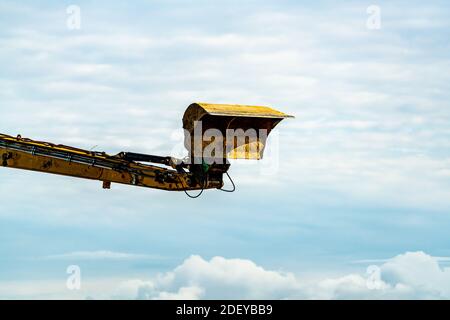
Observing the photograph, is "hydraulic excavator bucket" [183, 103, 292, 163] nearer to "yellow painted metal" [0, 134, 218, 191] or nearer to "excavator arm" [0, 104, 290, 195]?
"excavator arm" [0, 104, 290, 195]

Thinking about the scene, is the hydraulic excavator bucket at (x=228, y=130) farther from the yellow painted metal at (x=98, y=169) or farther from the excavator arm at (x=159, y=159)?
the yellow painted metal at (x=98, y=169)

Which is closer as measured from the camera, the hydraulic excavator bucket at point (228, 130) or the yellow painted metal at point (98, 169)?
the yellow painted metal at point (98, 169)

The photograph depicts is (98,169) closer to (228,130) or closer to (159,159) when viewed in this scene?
(159,159)

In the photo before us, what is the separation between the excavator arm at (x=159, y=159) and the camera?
1574 centimetres

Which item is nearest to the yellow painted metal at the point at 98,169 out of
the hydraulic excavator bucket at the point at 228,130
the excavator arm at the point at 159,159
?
the excavator arm at the point at 159,159

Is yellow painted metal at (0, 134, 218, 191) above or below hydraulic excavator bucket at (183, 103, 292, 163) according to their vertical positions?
below

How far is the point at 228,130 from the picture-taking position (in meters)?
16.6

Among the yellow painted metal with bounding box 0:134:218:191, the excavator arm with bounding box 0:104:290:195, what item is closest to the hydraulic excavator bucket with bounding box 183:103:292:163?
the excavator arm with bounding box 0:104:290:195

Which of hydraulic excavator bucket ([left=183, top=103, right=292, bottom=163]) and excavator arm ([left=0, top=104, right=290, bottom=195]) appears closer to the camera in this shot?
excavator arm ([left=0, top=104, right=290, bottom=195])

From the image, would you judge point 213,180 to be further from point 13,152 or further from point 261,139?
point 13,152

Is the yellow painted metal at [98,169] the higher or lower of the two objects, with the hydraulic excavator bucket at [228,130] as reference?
lower

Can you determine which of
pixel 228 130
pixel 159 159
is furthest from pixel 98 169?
pixel 228 130

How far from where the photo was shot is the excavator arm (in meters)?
15.7

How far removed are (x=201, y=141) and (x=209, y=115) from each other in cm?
80
